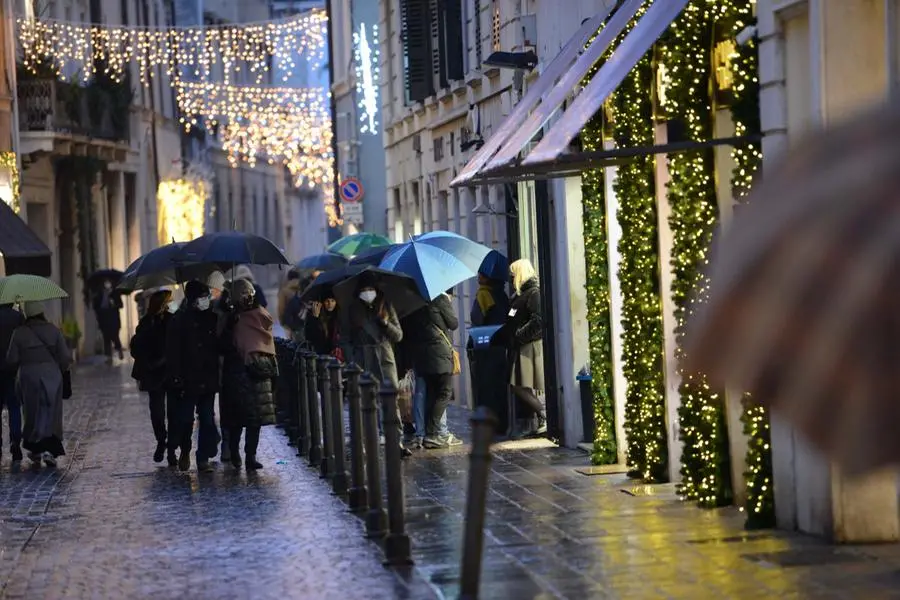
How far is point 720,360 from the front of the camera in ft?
10.3

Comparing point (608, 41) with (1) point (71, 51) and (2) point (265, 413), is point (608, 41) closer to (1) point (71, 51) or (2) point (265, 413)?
(2) point (265, 413)

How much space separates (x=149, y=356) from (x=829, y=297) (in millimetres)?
16543

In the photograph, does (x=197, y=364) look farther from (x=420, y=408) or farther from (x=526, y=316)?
(x=526, y=316)

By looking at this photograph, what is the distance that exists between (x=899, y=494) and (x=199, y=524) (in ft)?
16.8

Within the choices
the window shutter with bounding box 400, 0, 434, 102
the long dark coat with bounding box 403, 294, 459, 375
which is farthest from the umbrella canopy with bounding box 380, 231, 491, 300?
the window shutter with bounding box 400, 0, 434, 102

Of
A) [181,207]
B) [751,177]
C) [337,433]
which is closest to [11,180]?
[181,207]

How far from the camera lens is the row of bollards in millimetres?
7754

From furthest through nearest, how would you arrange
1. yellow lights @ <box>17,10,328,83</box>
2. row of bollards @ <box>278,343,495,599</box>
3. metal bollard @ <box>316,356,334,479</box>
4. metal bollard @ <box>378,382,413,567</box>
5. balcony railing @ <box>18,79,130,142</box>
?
balcony railing @ <box>18,79,130,142</box>
yellow lights @ <box>17,10,328,83</box>
metal bollard @ <box>316,356,334,479</box>
metal bollard @ <box>378,382,413,567</box>
row of bollards @ <box>278,343,495,599</box>

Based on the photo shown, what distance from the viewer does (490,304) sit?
20812 mm

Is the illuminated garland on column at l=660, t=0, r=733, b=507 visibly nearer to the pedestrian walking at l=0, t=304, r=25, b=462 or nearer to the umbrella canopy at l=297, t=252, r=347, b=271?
the pedestrian walking at l=0, t=304, r=25, b=462

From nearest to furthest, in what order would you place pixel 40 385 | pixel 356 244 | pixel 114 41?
pixel 40 385 < pixel 356 244 < pixel 114 41

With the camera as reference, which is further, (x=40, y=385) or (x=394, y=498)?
(x=40, y=385)

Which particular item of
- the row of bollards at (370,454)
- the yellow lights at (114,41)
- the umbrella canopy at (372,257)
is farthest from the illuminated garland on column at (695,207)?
the yellow lights at (114,41)

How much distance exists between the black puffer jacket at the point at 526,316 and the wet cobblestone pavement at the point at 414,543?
1.54m
